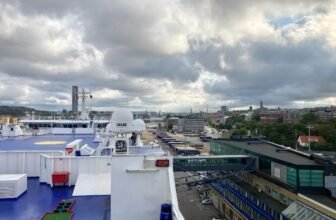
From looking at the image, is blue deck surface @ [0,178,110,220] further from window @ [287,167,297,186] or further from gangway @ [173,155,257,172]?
window @ [287,167,297,186]

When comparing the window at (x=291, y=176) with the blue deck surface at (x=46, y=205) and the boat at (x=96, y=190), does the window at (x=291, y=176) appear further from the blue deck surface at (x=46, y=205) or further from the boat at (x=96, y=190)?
the blue deck surface at (x=46, y=205)

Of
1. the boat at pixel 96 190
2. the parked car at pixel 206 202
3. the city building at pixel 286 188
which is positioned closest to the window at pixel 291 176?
the city building at pixel 286 188

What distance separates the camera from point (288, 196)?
95.5 feet

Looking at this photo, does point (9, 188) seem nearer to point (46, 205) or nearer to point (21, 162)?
point (46, 205)

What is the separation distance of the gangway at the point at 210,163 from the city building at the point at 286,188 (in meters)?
1.39

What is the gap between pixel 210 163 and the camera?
115 ft

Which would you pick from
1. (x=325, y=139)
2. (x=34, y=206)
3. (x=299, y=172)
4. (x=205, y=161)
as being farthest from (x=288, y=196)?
(x=325, y=139)

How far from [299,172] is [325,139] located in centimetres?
6507

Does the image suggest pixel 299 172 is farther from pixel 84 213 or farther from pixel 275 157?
pixel 84 213

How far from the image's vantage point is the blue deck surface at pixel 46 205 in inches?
453

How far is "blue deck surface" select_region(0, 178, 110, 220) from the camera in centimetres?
1151

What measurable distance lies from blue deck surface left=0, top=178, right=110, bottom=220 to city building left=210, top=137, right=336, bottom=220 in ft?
61.3

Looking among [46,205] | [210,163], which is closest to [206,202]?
[210,163]

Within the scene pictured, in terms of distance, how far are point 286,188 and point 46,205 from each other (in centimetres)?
2492
